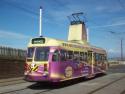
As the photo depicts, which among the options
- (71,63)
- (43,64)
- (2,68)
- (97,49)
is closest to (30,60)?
(43,64)

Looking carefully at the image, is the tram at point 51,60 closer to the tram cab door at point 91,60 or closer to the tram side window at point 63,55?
the tram side window at point 63,55

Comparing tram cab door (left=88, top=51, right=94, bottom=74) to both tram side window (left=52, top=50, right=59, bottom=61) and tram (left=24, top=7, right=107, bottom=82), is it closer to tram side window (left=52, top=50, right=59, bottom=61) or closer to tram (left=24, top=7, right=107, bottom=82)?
tram (left=24, top=7, right=107, bottom=82)

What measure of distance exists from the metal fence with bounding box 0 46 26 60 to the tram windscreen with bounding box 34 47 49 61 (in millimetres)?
8321

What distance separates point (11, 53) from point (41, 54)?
36.6 ft

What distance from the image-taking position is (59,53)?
17781mm

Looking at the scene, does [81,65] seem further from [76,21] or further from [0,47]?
[76,21]

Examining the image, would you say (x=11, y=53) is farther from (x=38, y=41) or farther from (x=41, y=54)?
(x=41, y=54)

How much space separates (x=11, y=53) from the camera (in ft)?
92.5

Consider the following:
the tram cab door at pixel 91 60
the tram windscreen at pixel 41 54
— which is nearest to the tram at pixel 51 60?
the tram windscreen at pixel 41 54

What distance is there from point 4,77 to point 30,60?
813cm

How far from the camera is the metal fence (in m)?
26.4

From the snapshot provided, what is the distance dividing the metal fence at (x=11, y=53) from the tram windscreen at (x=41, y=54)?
27.3 feet

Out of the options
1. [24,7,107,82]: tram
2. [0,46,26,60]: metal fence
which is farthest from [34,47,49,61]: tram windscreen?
[0,46,26,60]: metal fence

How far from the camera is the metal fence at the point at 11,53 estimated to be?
2643 cm
